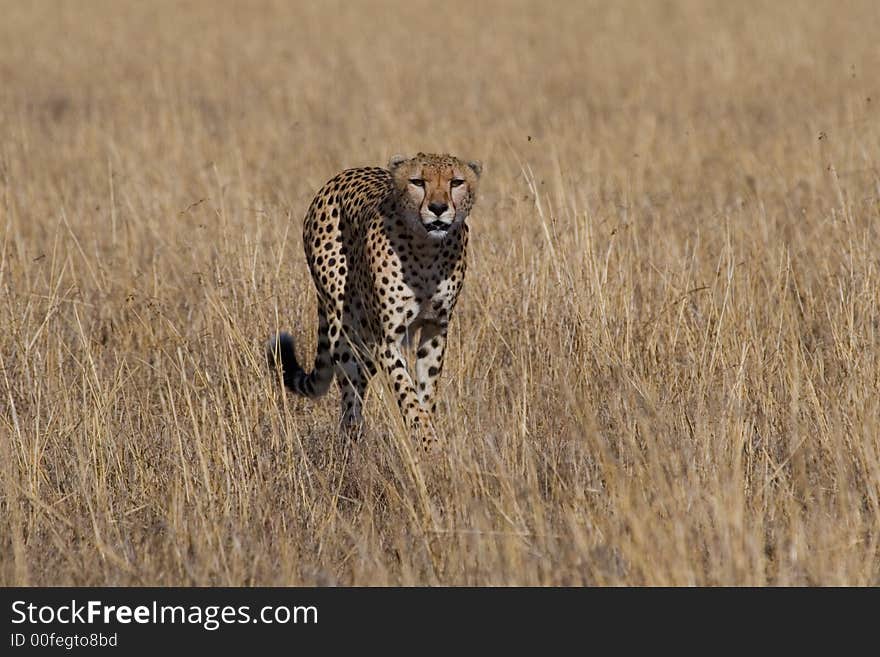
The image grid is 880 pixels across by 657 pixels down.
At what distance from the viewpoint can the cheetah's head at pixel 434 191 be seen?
3.95 meters

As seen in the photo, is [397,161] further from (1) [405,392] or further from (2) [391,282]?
(1) [405,392]

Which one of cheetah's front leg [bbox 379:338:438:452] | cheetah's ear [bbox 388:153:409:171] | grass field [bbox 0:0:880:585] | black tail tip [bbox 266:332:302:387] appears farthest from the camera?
black tail tip [bbox 266:332:302:387]

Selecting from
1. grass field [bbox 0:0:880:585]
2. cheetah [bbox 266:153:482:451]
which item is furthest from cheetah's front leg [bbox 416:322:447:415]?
grass field [bbox 0:0:880:585]

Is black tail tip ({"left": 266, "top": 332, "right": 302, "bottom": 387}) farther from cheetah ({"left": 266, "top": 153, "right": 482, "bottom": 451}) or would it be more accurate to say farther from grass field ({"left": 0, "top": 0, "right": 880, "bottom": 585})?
grass field ({"left": 0, "top": 0, "right": 880, "bottom": 585})

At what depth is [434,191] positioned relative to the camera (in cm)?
400

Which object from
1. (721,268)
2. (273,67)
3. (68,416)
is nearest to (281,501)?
(68,416)

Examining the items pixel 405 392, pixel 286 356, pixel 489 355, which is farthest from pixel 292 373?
pixel 489 355

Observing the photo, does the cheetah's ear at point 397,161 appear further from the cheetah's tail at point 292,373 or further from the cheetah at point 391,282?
the cheetah's tail at point 292,373

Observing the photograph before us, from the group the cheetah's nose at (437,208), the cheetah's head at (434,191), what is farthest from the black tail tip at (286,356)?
the cheetah's nose at (437,208)

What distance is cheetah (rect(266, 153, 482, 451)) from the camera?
4074mm
